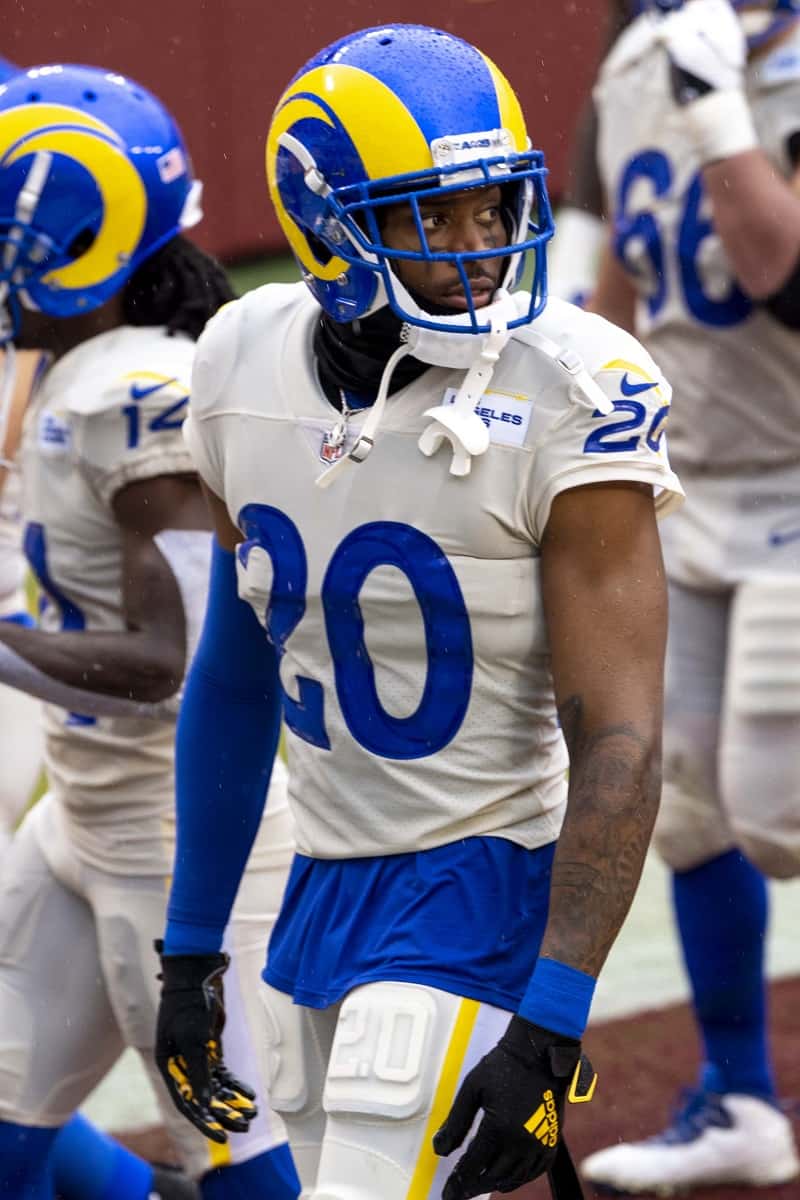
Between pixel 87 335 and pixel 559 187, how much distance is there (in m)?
9.23

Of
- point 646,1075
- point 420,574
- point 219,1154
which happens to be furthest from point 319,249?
point 646,1075

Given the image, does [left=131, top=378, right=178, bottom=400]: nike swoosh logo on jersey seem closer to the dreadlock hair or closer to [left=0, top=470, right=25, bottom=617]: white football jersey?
the dreadlock hair

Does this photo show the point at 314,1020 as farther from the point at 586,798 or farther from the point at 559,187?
the point at 559,187

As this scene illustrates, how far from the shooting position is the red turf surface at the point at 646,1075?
165 inches

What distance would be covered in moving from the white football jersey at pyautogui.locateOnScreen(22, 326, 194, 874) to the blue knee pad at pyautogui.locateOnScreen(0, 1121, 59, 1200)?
1.42ft

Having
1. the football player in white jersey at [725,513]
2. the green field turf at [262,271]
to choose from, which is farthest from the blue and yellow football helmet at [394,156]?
the green field turf at [262,271]

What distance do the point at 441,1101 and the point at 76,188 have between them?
1677 millimetres

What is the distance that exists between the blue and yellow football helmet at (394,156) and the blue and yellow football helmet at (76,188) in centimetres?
88

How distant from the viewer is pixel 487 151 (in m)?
2.36

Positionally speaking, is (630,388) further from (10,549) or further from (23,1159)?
(10,549)

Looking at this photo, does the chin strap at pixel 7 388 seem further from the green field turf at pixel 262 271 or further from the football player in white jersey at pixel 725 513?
the green field turf at pixel 262 271

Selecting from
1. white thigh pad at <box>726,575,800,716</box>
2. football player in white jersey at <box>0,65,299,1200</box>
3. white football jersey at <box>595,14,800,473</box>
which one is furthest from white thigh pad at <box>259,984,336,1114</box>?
white football jersey at <box>595,14,800,473</box>

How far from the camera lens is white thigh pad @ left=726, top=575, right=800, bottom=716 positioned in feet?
13.3

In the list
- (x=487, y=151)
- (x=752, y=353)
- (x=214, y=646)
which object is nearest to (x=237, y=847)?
(x=214, y=646)
